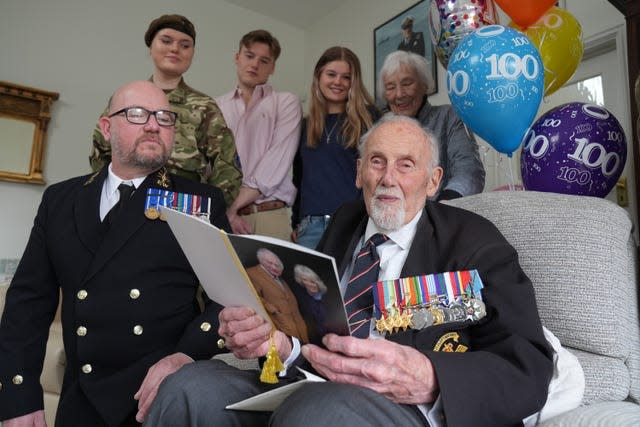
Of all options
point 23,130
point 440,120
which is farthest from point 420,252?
point 23,130

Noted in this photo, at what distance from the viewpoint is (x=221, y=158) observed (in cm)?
184

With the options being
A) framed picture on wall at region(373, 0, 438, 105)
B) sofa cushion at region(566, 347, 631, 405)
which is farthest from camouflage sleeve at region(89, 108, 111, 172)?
framed picture on wall at region(373, 0, 438, 105)

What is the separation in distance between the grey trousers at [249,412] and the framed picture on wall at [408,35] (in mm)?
2758

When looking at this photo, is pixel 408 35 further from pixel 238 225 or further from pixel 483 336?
pixel 483 336

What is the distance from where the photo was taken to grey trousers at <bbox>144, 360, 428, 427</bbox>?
70 centimetres

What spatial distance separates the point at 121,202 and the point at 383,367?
84 cm

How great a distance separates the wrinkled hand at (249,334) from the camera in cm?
89

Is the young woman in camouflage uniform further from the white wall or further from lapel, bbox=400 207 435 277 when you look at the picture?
the white wall

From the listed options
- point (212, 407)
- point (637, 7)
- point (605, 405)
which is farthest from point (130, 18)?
point (605, 405)

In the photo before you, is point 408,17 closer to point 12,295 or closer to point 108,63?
point 108,63

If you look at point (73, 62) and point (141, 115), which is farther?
point (73, 62)

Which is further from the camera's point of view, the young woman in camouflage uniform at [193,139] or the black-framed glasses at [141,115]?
the young woman in camouflage uniform at [193,139]

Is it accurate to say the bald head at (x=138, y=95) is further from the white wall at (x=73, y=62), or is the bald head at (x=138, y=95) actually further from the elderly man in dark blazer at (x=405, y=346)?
the white wall at (x=73, y=62)

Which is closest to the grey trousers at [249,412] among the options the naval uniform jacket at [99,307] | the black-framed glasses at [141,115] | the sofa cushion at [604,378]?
the naval uniform jacket at [99,307]
